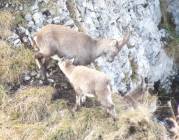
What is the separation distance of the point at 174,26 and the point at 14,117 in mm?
6815

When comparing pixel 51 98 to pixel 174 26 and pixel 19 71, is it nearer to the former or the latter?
pixel 19 71

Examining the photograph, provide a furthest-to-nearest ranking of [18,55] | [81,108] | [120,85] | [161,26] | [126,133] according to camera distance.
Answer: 1. [161,26]
2. [120,85]
3. [18,55]
4. [81,108]
5. [126,133]

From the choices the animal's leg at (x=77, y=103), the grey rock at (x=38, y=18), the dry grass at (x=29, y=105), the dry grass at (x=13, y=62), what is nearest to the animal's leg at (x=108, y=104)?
the animal's leg at (x=77, y=103)

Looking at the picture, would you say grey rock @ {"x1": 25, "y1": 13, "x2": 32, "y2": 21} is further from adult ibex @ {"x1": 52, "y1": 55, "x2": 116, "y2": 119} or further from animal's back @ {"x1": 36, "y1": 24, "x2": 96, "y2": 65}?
adult ibex @ {"x1": 52, "y1": 55, "x2": 116, "y2": 119}

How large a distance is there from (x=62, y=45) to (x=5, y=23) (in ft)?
4.78

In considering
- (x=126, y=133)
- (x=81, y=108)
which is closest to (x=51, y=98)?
(x=81, y=108)

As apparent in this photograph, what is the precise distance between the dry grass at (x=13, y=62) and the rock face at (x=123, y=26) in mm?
507

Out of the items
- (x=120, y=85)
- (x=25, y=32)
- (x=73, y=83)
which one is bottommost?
(x=120, y=85)

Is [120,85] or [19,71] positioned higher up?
[19,71]

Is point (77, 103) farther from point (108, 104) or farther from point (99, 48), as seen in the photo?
point (99, 48)

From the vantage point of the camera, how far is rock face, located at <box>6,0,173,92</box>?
33.6ft

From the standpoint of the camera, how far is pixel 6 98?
910 centimetres

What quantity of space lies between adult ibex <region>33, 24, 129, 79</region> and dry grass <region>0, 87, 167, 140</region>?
0.62 meters

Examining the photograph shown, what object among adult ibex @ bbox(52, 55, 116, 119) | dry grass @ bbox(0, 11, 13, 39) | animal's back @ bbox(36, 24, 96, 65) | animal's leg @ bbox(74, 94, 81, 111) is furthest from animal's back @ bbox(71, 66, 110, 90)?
dry grass @ bbox(0, 11, 13, 39)
